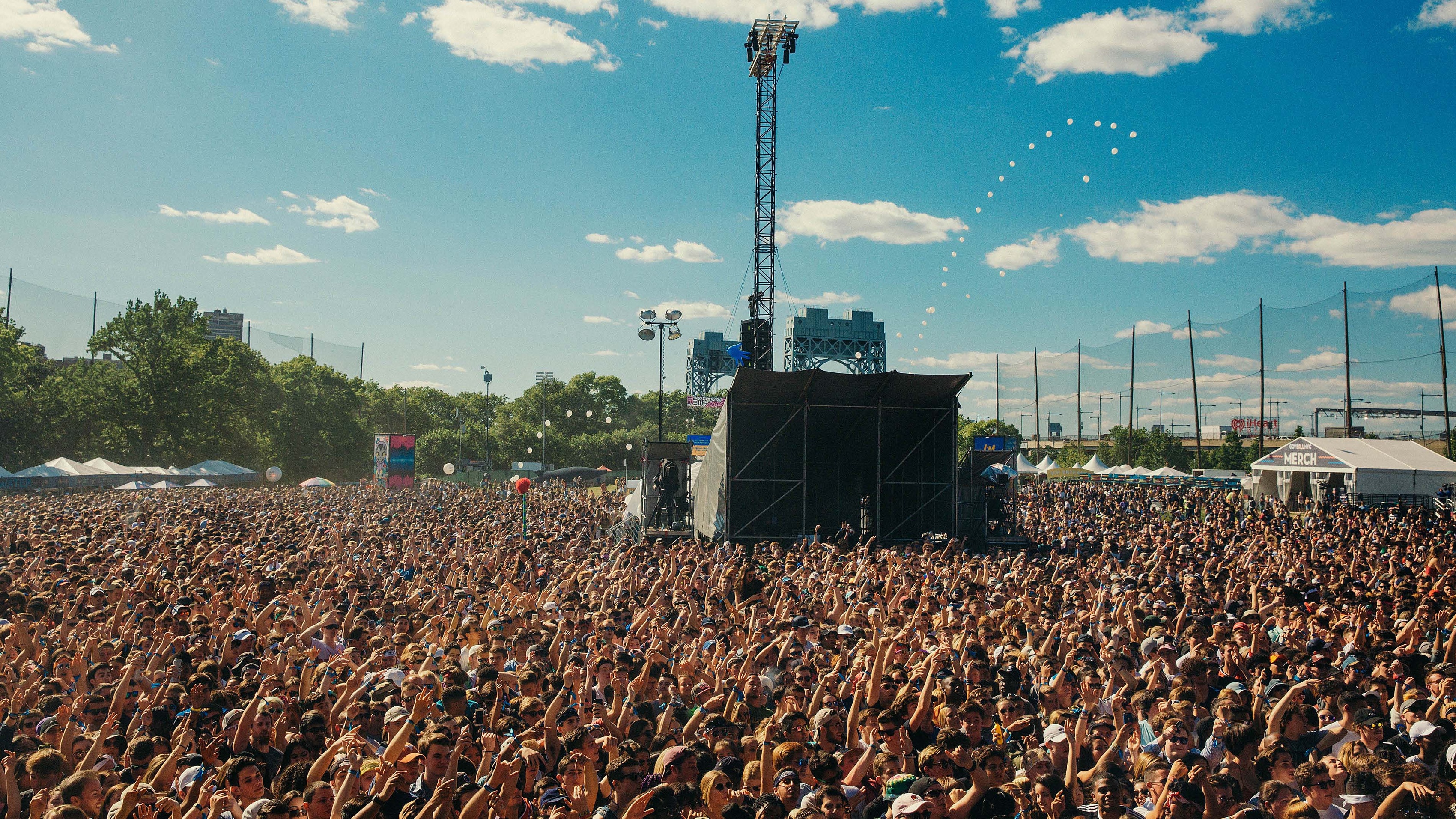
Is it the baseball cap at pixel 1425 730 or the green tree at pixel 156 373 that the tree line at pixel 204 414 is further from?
the baseball cap at pixel 1425 730

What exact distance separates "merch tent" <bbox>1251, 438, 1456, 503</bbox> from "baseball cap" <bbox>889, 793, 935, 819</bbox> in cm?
2778

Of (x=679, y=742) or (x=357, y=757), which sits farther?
(x=679, y=742)

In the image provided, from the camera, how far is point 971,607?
9383mm

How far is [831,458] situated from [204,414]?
50970 mm

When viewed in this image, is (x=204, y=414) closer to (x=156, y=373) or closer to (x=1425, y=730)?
(x=156, y=373)

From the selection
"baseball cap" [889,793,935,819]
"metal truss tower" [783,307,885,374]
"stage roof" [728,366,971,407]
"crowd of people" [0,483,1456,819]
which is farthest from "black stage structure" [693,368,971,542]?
"metal truss tower" [783,307,885,374]

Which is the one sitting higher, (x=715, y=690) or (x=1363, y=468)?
(x=1363, y=468)

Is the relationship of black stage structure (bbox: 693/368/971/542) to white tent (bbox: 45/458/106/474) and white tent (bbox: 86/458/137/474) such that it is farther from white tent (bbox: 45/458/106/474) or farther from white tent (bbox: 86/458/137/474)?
white tent (bbox: 86/458/137/474)

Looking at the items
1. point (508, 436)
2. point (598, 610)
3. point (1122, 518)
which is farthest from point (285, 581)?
point (508, 436)

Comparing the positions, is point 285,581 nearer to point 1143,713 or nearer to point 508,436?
point 1143,713

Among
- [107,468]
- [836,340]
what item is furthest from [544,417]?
[836,340]

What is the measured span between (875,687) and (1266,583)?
840 cm

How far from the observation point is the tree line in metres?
51.7

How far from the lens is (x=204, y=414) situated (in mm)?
56719
